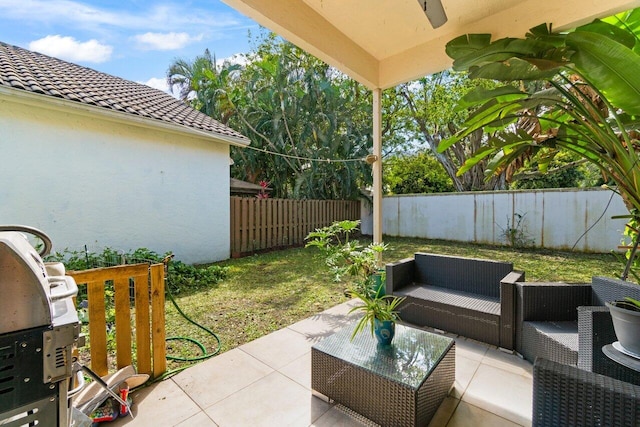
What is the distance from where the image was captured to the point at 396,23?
132 inches

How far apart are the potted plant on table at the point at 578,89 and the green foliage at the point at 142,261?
478 cm

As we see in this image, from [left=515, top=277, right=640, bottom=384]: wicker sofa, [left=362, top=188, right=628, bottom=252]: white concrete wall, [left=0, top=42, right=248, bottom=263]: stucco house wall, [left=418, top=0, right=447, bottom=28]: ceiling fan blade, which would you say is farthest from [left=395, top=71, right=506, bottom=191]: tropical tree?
[left=515, top=277, right=640, bottom=384]: wicker sofa

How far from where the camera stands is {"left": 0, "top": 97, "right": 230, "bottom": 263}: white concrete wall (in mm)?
4508

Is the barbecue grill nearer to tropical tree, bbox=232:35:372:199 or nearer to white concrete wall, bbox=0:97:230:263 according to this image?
white concrete wall, bbox=0:97:230:263

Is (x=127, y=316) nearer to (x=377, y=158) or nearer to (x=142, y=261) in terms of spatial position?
(x=142, y=261)

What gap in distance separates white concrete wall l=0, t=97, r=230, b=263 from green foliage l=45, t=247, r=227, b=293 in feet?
1.54

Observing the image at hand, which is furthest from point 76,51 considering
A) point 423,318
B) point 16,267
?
point 423,318

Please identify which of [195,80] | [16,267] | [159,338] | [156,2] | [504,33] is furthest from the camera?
[195,80]

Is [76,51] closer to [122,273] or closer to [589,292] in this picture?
[122,273]

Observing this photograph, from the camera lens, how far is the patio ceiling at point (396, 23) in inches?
108

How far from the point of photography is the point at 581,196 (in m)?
7.45

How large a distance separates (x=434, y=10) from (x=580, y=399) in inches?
124

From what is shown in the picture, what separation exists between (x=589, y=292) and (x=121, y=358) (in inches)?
155

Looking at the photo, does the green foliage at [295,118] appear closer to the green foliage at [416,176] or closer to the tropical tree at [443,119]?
the tropical tree at [443,119]
